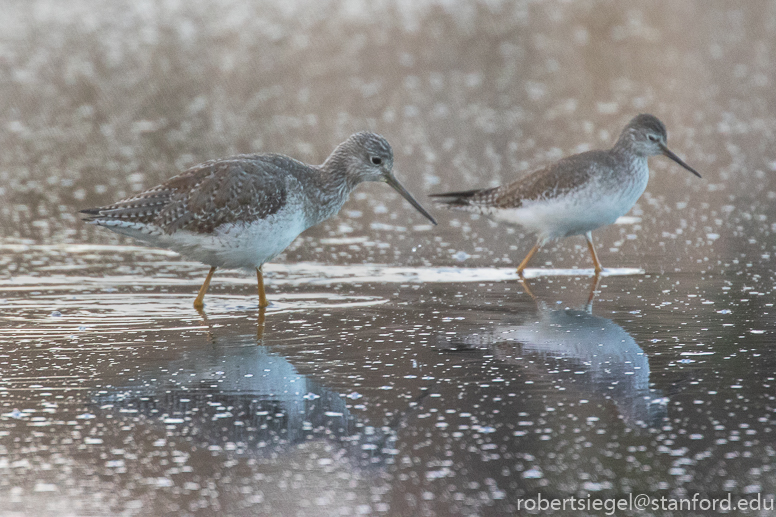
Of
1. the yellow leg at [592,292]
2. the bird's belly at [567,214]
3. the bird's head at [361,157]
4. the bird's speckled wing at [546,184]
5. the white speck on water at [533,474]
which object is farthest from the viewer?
the bird's speckled wing at [546,184]

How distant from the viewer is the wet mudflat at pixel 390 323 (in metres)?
4.95

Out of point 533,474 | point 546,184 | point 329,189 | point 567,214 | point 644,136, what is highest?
point 644,136

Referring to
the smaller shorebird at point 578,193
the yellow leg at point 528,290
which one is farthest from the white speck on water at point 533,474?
the smaller shorebird at point 578,193

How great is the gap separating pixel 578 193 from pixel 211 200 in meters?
3.30

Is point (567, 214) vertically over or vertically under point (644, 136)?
under

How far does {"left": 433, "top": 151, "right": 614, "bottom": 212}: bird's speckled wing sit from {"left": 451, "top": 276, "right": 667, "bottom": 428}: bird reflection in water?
1.66 m

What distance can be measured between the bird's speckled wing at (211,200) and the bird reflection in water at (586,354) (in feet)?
6.22

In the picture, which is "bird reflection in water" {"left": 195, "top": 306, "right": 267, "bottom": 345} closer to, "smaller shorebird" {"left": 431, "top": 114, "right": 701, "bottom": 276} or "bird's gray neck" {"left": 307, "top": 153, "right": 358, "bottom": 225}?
"bird's gray neck" {"left": 307, "top": 153, "right": 358, "bottom": 225}

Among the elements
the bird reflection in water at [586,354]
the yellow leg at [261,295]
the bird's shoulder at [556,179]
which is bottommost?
the bird reflection in water at [586,354]

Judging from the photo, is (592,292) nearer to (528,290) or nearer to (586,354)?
(528,290)

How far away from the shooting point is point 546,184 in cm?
958

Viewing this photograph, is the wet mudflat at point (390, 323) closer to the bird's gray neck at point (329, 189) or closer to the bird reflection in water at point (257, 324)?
the bird reflection in water at point (257, 324)

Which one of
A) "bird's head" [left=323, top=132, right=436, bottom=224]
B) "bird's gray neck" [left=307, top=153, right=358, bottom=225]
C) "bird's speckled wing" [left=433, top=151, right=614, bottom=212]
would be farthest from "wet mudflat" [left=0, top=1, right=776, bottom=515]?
"bird's head" [left=323, top=132, right=436, bottom=224]

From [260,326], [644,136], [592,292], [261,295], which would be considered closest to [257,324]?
[260,326]
